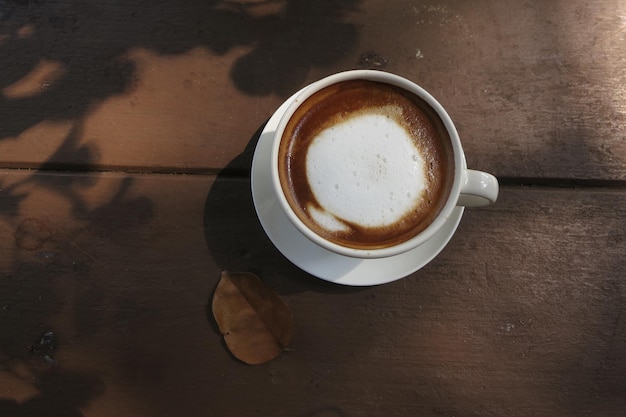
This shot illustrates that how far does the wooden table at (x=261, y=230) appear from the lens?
75 centimetres

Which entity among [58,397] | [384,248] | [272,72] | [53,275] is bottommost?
[58,397]

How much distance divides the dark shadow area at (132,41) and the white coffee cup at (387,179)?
16 cm

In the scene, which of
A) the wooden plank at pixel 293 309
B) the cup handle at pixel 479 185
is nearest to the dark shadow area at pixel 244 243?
the wooden plank at pixel 293 309

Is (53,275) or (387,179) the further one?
(53,275)

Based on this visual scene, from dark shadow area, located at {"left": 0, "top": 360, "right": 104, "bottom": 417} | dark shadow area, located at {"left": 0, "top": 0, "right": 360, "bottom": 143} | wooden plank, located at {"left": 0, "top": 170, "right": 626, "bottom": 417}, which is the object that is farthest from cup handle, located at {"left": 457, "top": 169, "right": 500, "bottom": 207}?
dark shadow area, located at {"left": 0, "top": 360, "right": 104, "bottom": 417}

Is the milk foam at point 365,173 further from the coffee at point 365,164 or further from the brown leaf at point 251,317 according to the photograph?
Answer: the brown leaf at point 251,317

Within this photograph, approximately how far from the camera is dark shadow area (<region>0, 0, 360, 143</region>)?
31.3 inches

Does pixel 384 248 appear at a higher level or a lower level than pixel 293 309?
higher

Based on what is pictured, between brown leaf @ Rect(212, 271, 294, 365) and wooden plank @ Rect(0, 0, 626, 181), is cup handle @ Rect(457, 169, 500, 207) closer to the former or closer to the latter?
wooden plank @ Rect(0, 0, 626, 181)

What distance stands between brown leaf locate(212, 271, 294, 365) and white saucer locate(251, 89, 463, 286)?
9cm

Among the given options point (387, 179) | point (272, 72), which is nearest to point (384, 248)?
point (387, 179)

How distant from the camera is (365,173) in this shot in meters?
0.65

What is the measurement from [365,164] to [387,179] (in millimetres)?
34

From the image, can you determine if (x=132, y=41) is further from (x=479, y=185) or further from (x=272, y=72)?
(x=479, y=185)
